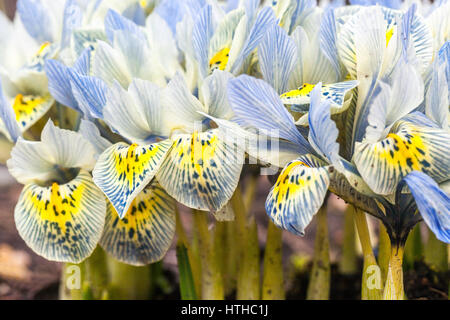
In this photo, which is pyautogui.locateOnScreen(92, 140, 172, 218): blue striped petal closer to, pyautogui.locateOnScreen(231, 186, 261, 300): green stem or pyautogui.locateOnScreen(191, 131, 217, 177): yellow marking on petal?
pyautogui.locateOnScreen(191, 131, 217, 177): yellow marking on petal

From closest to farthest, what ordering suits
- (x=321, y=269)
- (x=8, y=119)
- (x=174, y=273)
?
(x=8, y=119)
(x=321, y=269)
(x=174, y=273)

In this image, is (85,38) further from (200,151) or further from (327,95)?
(327,95)

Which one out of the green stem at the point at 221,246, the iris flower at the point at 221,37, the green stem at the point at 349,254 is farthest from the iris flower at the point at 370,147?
the green stem at the point at 349,254

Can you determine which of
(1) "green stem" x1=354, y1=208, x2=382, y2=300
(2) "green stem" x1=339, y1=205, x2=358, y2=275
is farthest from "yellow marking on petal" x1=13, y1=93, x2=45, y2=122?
(2) "green stem" x1=339, y1=205, x2=358, y2=275

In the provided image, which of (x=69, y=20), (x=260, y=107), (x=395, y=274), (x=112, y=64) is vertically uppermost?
(x=69, y=20)

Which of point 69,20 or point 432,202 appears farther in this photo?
point 69,20

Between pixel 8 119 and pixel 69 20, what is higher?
pixel 69 20

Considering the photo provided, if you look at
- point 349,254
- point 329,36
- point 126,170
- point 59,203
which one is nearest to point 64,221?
point 59,203
